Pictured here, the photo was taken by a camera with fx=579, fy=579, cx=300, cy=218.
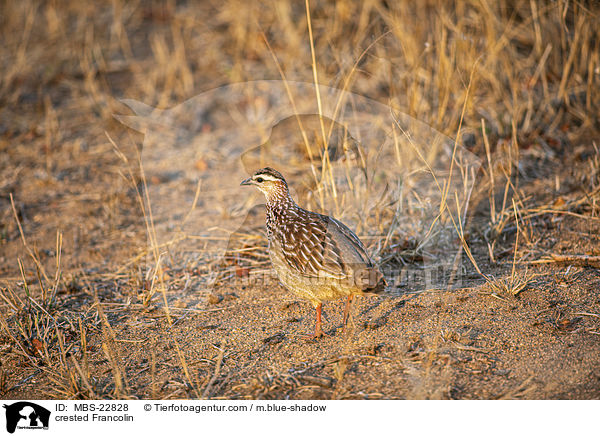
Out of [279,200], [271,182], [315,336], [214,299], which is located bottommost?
[214,299]

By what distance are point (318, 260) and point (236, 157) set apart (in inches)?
151

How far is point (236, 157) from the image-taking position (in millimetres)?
7902

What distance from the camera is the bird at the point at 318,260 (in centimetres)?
426

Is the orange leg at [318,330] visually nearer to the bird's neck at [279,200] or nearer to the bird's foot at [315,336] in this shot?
the bird's foot at [315,336]

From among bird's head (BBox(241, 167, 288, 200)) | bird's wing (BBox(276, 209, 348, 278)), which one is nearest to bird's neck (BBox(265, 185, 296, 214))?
bird's head (BBox(241, 167, 288, 200))

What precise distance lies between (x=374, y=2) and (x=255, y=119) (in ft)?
7.83

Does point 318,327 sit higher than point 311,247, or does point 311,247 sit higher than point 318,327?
point 311,247
